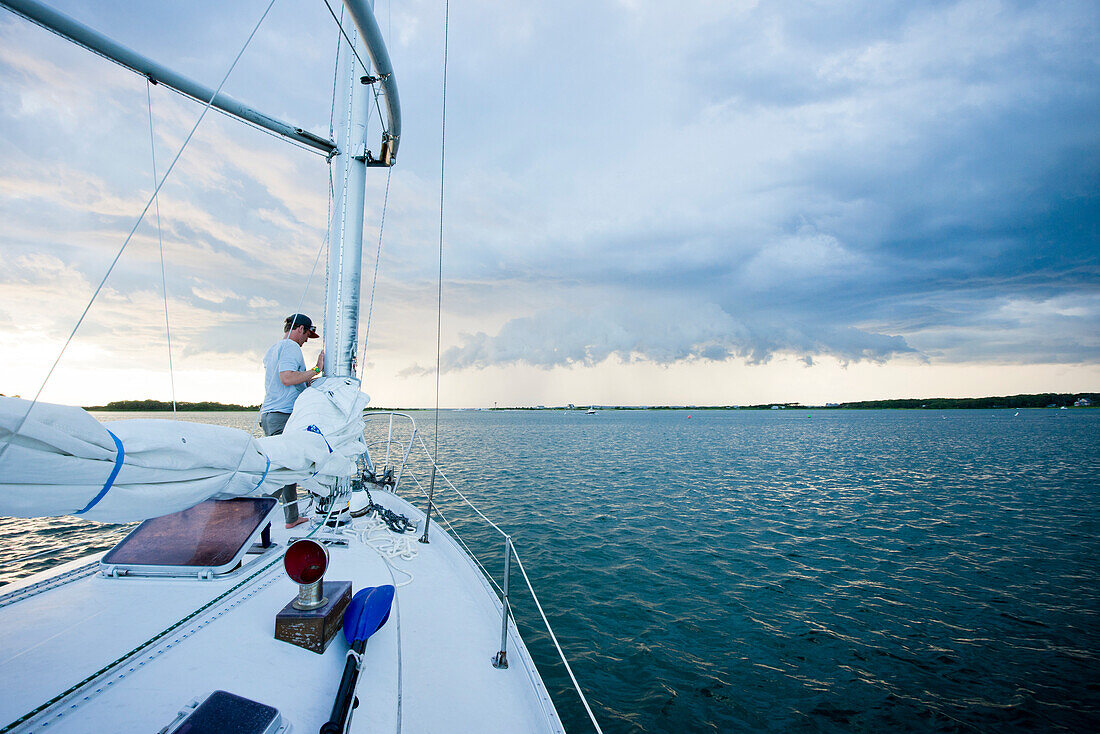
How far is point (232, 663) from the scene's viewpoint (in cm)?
262

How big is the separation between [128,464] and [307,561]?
3.62 feet

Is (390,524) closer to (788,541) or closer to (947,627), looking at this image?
(947,627)

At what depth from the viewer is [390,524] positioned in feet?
18.7

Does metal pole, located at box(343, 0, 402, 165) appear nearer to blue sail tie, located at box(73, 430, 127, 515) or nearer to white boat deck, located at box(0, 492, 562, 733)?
blue sail tie, located at box(73, 430, 127, 515)

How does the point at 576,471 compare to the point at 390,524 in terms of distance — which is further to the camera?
the point at 576,471

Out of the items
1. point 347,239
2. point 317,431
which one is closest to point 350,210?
point 347,239

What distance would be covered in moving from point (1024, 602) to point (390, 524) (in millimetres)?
11045

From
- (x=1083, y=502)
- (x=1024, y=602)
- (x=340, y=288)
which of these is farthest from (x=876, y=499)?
(x=340, y=288)

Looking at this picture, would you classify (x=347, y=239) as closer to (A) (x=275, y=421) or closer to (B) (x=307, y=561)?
(A) (x=275, y=421)

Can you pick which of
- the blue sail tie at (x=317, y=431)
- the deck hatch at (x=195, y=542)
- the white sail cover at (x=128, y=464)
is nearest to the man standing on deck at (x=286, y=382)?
the deck hatch at (x=195, y=542)

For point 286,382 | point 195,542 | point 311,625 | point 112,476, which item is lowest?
point 311,625

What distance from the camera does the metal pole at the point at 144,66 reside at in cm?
377

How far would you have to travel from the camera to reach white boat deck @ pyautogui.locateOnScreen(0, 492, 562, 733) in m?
2.21

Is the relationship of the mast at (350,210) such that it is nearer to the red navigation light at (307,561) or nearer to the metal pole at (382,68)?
the metal pole at (382,68)
